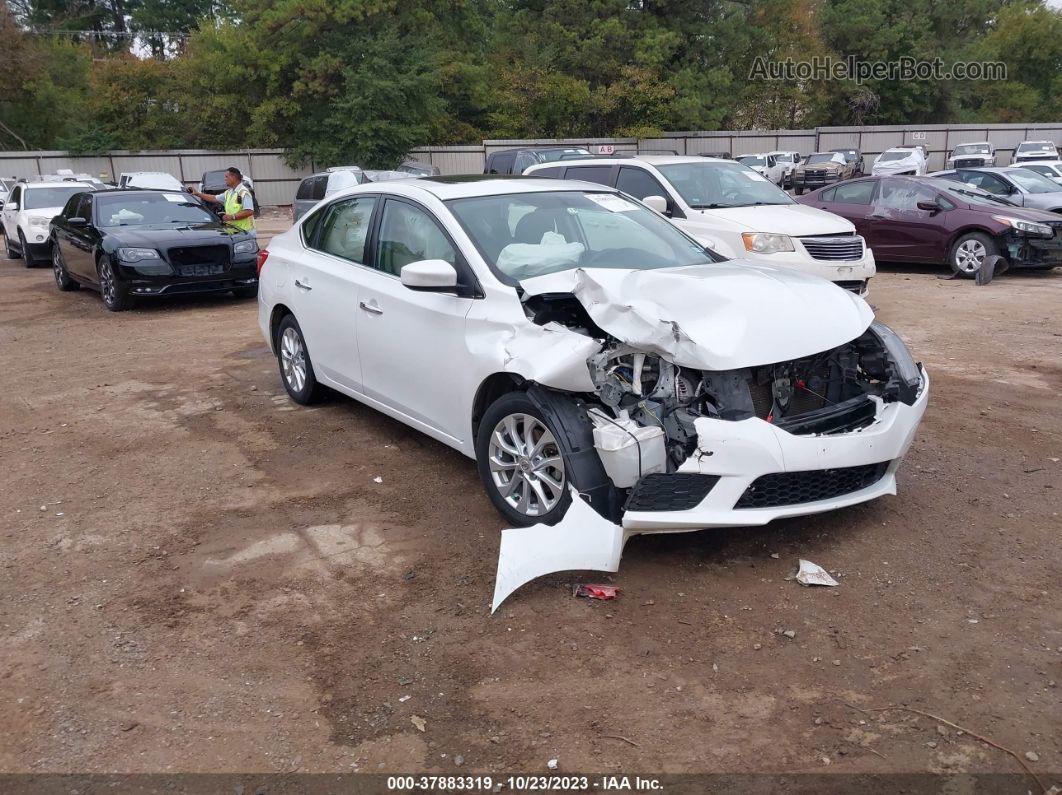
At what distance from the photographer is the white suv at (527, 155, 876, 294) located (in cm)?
989

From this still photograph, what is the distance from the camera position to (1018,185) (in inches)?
631

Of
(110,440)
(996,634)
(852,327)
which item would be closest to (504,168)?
(110,440)

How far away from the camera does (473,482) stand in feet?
17.7

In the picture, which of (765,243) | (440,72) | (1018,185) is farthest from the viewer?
(440,72)

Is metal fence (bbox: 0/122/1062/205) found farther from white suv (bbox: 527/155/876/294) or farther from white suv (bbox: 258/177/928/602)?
white suv (bbox: 258/177/928/602)

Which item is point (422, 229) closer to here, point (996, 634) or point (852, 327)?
point (852, 327)

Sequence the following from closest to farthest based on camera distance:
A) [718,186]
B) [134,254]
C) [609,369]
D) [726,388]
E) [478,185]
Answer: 1. [726,388]
2. [609,369]
3. [478,185]
4. [718,186]
5. [134,254]

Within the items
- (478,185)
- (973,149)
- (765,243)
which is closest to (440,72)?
(973,149)

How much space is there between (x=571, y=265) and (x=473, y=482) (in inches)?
54.9

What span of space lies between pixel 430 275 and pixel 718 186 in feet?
23.5

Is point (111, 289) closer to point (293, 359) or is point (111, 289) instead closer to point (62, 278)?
point (62, 278)

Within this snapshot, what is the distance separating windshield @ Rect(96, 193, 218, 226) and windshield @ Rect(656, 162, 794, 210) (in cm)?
627

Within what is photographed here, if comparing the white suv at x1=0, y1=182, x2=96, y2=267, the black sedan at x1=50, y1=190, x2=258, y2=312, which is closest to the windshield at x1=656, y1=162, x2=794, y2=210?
the black sedan at x1=50, y1=190, x2=258, y2=312

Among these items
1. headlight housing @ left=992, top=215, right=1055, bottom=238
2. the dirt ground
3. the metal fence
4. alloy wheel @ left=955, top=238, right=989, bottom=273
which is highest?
the metal fence
